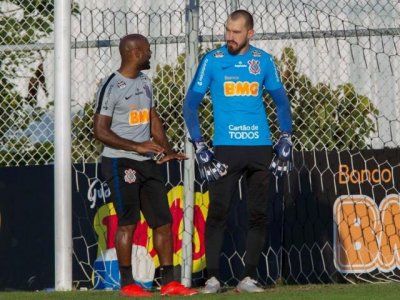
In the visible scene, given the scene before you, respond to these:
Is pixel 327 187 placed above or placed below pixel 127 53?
below

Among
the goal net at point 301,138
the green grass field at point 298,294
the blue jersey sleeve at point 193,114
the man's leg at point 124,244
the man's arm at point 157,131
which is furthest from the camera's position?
the goal net at point 301,138

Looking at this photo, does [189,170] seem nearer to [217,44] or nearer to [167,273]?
[217,44]

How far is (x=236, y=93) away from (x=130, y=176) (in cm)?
89

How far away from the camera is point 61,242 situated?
30.2ft

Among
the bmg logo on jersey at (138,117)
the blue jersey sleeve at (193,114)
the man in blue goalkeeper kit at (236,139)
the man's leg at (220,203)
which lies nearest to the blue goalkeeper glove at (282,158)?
the man in blue goalkeeper kit at (236,139)

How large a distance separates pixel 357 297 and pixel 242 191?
2.42 metres

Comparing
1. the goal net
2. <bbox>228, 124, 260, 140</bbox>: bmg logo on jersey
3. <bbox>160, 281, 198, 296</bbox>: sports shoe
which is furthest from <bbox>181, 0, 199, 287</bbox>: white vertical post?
<bbox>160, 281, 198, 296</bbox>: sports shoe

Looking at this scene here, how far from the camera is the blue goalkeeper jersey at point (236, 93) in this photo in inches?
323

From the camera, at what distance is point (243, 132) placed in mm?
8195

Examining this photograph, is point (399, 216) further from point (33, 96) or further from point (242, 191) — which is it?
point (33, 96)

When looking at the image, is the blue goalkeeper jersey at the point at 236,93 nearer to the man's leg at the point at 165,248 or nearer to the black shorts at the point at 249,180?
the black shorts at the point at 249,180

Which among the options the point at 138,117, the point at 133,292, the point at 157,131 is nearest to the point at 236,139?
the point at 157,131

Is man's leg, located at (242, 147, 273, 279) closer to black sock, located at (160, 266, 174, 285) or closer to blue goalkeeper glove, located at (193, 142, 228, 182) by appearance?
blue goalkeeper glove, located at (193, 142, 228, 182)

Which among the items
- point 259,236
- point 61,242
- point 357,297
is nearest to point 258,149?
point 259,236
